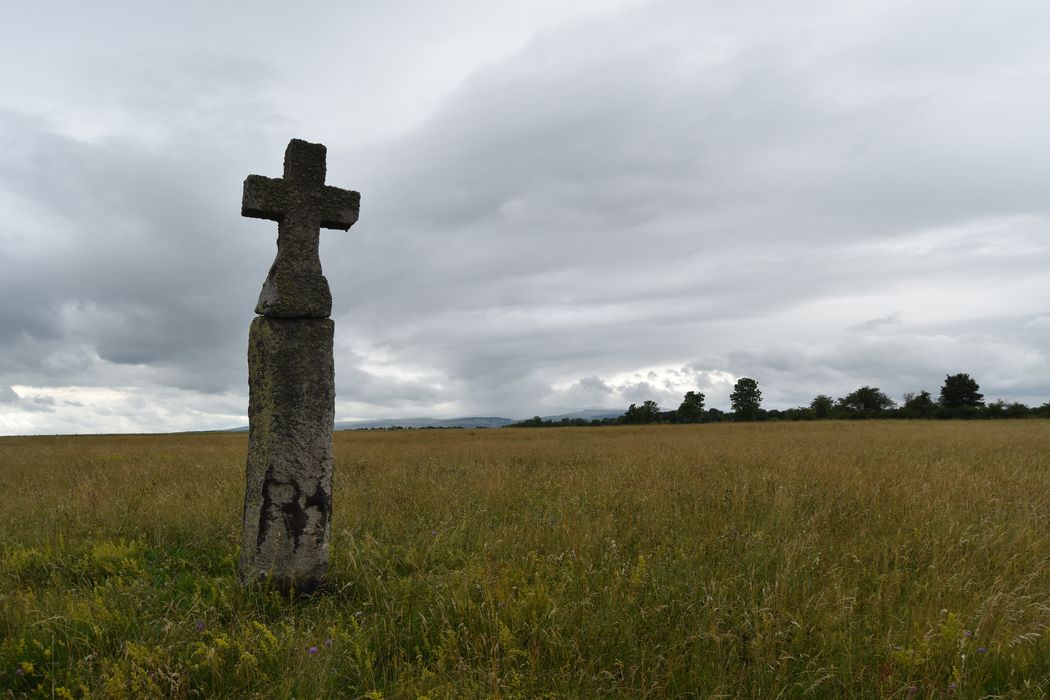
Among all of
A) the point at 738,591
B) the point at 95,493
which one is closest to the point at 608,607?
the point at 738,591

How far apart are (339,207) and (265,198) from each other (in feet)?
1.94

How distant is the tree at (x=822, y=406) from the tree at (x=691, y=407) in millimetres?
12831

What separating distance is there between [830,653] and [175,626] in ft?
12.8

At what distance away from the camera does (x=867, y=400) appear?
67.2 m

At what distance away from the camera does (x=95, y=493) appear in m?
7.60

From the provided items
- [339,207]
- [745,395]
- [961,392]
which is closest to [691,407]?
[745,395]

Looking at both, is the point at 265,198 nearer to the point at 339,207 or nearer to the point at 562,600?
the point at 339,207

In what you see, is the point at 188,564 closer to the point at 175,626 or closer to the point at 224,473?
the point at 175,626

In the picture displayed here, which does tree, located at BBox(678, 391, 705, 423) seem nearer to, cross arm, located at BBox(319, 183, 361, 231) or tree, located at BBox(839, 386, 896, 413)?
tree, located at BBox(839, 386, 896, 413)

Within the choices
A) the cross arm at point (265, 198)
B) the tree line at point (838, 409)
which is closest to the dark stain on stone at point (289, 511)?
the cross arm at point (265, 198)

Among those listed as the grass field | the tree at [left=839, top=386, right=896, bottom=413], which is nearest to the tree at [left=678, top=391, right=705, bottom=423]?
the tree at [left=839, top=386, right=896, bottom=413]

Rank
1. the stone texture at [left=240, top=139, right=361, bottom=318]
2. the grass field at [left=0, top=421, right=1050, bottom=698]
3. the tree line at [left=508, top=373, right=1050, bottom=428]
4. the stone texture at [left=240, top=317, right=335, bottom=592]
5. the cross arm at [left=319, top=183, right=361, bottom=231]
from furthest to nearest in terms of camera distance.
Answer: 1. the tree line at [left=508, top=373, right=1050, bottom=428]
2. the cross arm at [left=319, top=183, right=361, bottom=231]
3. the stone texture at [left=240, top=139, right=361, bottom=318]
4. the stone texture at [left=240, top=317, right=335, bottom=592]
5. the grass field at [left=0, top=421, right=1050, bottom=698]

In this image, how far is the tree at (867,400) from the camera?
65.7 meters

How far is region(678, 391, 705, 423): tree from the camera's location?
230 ft
